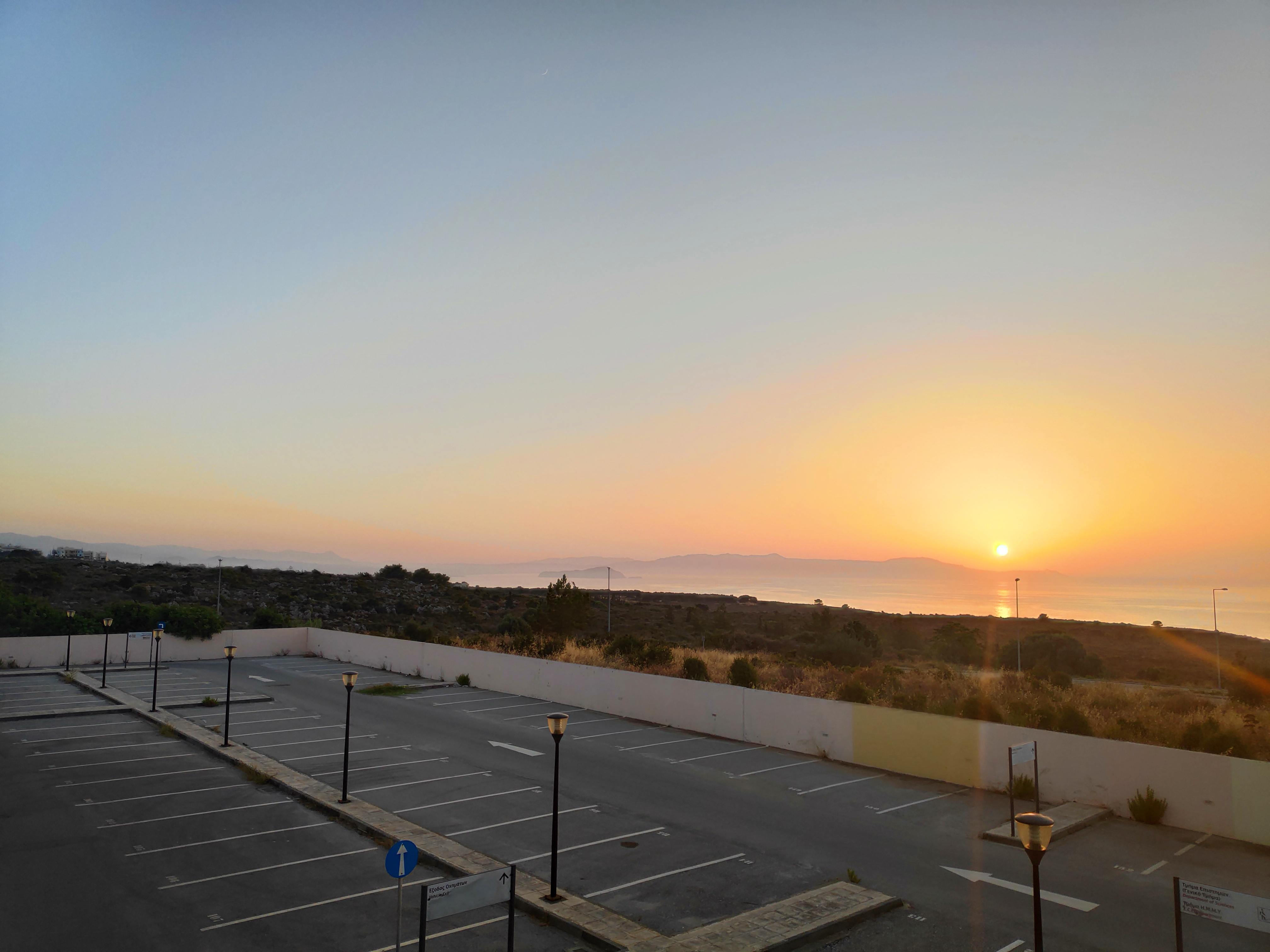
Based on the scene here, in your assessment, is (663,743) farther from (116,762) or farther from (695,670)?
(116,762)

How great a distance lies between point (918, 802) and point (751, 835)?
15.1 feet

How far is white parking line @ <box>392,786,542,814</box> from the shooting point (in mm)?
15125

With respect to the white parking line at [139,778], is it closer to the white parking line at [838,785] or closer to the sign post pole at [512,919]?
the sign post pole at [512,919]

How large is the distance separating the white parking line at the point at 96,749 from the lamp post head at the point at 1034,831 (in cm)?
2091

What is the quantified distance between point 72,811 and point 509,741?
10162mm

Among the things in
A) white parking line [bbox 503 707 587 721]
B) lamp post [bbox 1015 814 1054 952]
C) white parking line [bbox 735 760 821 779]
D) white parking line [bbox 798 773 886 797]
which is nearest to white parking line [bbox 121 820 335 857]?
white parking line [bbox 735 760 821 779]

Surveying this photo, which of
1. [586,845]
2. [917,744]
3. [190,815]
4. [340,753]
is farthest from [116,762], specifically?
[917,744]

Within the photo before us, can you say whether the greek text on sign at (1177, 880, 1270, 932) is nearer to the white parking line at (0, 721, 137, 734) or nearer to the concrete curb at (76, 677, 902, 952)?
the concrete curb at (76, 677, 902, 952)

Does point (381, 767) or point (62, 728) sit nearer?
point (381, 767)

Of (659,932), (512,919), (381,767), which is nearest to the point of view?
(512,919)

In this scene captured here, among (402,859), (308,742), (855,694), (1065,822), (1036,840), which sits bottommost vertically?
(308,742)

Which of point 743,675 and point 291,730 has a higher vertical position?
point 743,675

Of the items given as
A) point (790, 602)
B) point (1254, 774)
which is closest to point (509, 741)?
point (1254, 774)

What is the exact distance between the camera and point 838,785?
17938mm
